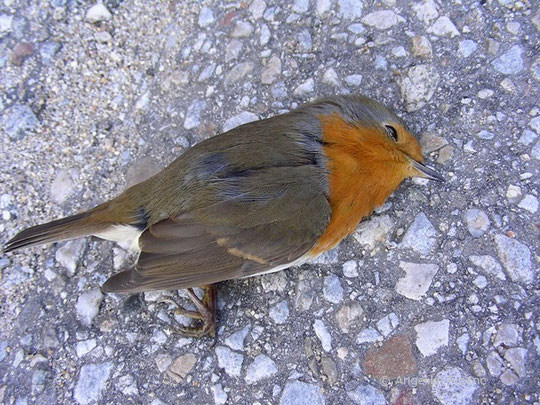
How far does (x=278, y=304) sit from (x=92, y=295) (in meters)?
1.19

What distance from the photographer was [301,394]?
10.1 feet

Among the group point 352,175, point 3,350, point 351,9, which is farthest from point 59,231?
point 351,9

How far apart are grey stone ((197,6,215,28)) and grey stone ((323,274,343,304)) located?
215 cm

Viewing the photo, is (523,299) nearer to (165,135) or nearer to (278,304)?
(278,304)

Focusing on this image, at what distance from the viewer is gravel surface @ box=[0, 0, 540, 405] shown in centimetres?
308

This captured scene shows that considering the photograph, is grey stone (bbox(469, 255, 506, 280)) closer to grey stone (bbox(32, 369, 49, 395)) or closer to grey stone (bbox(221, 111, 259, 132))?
grey stone (bbox(221, 111, 259, 132))

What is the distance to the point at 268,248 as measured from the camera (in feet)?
10.0

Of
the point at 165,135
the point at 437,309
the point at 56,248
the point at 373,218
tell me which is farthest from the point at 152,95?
the point at 437,309

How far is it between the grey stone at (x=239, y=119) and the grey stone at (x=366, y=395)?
1.89 m

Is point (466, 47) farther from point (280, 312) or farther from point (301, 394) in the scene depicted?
point (301, 394)

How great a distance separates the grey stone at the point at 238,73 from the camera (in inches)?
157

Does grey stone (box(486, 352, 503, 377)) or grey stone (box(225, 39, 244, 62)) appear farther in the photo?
grey stone (box(225, 39, 244, 62))

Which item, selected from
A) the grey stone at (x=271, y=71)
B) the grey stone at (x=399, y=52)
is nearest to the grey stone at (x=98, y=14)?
the grey stone at (x=271, y=71)

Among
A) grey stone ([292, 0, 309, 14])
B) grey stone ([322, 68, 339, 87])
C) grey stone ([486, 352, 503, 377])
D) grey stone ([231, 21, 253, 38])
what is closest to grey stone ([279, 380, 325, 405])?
grey stone ([486, 352, 503, 377])
